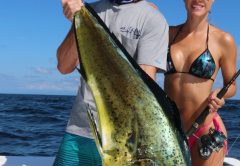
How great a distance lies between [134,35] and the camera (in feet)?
7.29

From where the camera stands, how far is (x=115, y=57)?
1.61 meters

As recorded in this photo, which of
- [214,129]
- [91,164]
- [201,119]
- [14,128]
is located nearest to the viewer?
[91,164]

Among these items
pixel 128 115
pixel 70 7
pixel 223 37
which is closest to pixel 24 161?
pixel 223 37

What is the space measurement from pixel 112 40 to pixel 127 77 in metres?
0.15

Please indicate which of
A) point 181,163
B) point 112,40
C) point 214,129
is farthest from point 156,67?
point 214,129

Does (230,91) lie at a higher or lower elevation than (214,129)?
higher

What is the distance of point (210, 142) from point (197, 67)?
0.59 meters

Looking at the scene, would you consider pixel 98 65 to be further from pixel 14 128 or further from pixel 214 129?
pixel 14 128

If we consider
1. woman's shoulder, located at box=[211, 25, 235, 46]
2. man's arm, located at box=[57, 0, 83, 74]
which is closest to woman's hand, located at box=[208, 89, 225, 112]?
woman's shoulder, located at box=[211, 25, 235, 46]

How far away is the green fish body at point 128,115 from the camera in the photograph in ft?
4.98

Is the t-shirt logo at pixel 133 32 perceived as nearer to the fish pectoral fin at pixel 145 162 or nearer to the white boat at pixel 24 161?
the fish pectoral fin at pixel 145 162

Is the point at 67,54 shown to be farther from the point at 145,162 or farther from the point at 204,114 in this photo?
the point at 204,114

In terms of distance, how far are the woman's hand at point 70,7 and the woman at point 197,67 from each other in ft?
5.73

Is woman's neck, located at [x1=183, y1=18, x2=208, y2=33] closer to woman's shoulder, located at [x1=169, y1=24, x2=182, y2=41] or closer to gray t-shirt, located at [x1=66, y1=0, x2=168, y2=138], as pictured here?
woman's shoulder, located at [x1=169, y1=24, x2=182, y2=41]
